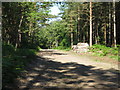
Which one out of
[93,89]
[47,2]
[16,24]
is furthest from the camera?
[16,24]

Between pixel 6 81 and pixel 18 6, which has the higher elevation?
pixel 18 6

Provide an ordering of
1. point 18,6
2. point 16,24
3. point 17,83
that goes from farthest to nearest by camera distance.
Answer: point 16,24 < point 18,6 < point 17,83

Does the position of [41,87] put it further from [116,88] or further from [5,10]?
[5,10]

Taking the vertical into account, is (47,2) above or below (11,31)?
above

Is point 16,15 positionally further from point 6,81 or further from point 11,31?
point 6,81

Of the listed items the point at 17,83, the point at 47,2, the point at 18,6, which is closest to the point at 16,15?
the point at 18,6

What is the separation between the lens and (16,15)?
52.9 ft

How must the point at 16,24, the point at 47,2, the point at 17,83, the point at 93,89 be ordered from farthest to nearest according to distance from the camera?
the point at 16,24 < the point at 47,2 < the point at 17,83 < the point at 93,89

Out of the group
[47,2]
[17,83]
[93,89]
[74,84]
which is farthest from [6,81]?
[47,2]

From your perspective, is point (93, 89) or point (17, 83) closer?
point (93, 89)

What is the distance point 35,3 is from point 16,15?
287 centimetres

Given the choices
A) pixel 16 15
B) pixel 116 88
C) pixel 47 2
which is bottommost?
pixel 116 88

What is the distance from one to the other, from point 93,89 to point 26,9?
516 inches

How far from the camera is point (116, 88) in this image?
5.04 m
